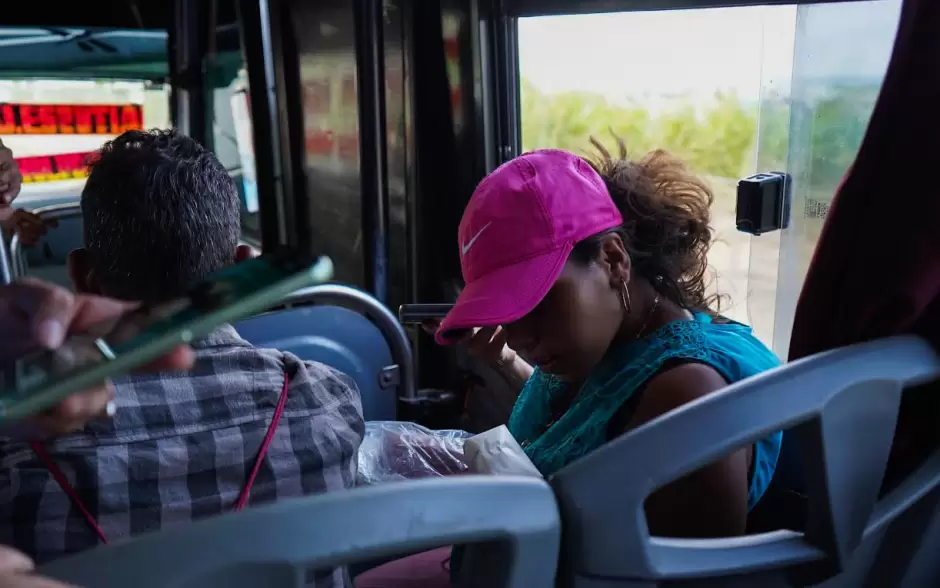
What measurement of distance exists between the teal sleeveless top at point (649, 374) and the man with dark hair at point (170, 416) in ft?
0.97

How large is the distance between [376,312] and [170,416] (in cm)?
101

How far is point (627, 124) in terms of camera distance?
1.79 metres

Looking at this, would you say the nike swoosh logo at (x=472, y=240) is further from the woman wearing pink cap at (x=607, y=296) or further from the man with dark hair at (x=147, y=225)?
the man with dark hair at (x=147, y=225)

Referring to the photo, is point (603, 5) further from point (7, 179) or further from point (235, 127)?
point (235, 127)

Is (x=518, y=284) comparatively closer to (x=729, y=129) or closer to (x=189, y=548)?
(x=189, y=548)

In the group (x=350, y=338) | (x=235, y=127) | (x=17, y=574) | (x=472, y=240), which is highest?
(x=235, y=127)

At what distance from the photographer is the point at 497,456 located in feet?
2.98

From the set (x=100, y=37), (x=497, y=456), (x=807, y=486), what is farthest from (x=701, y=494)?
(x=100, y=37)

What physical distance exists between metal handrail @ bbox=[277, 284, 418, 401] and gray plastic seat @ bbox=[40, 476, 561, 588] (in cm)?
126

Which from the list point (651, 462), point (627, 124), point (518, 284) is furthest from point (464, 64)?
point (651, 462)

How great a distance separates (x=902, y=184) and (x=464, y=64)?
1.42 m

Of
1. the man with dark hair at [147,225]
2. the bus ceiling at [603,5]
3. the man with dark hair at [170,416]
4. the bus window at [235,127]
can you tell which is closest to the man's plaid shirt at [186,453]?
the man with dark hair at [170,416]

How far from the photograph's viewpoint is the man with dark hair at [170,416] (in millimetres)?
943

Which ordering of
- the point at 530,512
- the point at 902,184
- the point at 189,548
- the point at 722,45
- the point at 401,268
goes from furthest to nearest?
the point at 401,268
the point at 722,45
the point at 902,184
the point at 530,512
the point at 189,548
